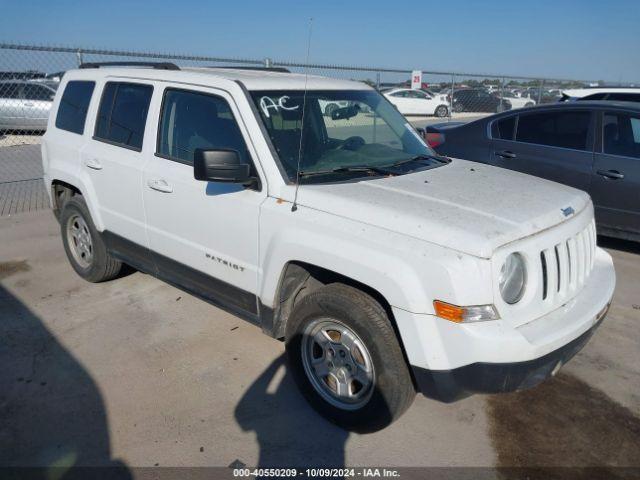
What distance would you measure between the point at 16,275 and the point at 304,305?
3.81 meters

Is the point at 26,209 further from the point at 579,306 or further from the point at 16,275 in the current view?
the point at 579,306

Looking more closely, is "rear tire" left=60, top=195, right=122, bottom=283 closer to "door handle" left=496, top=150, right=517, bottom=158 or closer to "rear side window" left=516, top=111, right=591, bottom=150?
"door handle" left=496, top=150, right=517, bottom=158

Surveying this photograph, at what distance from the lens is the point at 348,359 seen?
297 centimetres

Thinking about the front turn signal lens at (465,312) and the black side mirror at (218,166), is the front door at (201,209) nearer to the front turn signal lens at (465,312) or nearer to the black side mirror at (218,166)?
the black side mirror at (218,166)

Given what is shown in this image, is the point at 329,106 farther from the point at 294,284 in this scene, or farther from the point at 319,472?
the point at 319,472

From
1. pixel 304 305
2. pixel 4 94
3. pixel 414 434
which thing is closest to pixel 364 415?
pixel 414 434

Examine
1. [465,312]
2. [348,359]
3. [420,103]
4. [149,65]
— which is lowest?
[348,359]

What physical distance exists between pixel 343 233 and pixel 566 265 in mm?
1240

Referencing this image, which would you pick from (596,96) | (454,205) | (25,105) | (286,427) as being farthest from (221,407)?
(25,105)

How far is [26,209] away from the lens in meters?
7.98

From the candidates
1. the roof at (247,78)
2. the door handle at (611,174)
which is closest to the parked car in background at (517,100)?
the door handle at (611,174)

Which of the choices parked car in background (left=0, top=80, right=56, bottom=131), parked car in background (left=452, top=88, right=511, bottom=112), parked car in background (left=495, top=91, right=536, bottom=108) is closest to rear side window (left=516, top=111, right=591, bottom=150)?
parked car in background (left=0, top=80, right=56, bottom=131)

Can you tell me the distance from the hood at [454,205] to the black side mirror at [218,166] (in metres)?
0.40

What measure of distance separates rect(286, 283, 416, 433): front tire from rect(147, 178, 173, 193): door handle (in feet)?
4.39
